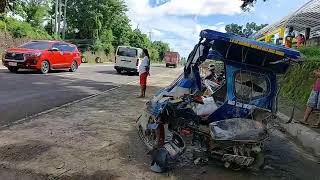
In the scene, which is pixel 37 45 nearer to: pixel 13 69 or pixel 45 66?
pixel 45 66

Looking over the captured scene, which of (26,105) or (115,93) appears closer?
(26,105)

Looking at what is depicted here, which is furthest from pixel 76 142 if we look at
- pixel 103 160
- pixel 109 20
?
pixel 109 20

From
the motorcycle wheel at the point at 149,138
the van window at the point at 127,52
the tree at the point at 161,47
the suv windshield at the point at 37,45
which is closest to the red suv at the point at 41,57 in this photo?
the suv windshield at the point at 37,45

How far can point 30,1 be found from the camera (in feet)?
170

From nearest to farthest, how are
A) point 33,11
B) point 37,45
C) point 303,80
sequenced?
point 303,80 < point 37,45 < point 33,11

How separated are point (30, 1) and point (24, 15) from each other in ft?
7.40

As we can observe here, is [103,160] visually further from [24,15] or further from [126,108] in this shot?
[24,15]

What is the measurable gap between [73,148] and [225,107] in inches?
100

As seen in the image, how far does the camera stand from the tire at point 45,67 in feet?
72.8

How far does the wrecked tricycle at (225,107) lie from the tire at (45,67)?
15197mm

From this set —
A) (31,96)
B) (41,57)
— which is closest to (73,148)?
(31,96)

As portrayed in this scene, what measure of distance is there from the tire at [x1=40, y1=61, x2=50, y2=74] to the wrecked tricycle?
49.9ft

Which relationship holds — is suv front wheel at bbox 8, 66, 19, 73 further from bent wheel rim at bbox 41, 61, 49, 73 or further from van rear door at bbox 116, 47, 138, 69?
van rear door at bbox 116, 47, 138, 69

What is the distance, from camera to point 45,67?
22609 mm
